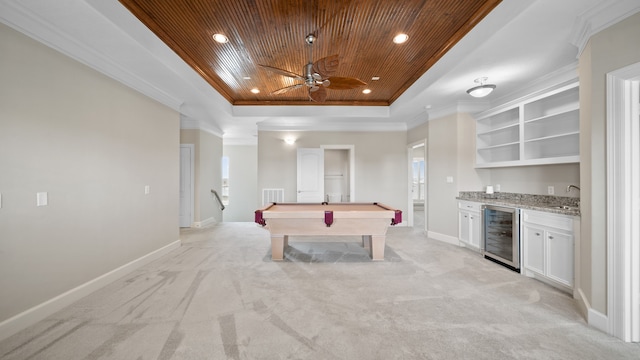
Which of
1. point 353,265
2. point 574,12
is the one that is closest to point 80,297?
point 353,265

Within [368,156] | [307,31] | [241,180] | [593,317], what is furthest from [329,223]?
[241,180]

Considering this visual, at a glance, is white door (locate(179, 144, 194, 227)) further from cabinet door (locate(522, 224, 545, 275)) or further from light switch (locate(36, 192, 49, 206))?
cabinet door (locate(522, 224, 545, 275))

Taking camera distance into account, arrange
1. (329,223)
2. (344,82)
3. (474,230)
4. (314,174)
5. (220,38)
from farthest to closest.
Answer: (314,174), (474,230), (329,223), (344,82), (220,38)

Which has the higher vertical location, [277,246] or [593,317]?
[277,246]

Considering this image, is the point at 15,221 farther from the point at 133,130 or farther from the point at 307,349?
the point at 307,349

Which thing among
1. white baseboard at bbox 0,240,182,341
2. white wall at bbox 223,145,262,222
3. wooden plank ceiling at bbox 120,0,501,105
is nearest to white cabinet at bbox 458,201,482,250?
wooden plank ceiling at bbox 120,0,501,105

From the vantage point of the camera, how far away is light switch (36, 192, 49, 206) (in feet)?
7.04

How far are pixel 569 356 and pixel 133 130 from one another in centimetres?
486

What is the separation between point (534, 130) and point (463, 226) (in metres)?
1.81

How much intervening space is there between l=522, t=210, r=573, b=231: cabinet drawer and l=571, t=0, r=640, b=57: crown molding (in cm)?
166

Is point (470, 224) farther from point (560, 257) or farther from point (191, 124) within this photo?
point (191, 124)

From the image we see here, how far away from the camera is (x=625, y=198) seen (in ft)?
5.94

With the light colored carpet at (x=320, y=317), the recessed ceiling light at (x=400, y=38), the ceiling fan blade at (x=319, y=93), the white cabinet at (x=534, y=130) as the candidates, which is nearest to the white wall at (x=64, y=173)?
the light colored carpet at (x=320, y=317)

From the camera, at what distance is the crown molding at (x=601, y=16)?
178 cm
